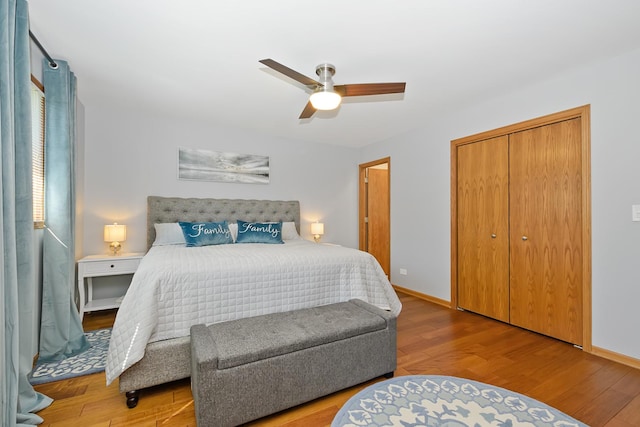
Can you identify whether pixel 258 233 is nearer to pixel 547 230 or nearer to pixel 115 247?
pixel 115 247

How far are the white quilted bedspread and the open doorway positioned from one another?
8.36 feet

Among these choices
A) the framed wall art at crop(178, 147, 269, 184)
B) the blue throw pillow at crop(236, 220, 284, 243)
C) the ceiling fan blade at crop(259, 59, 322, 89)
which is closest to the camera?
the ceiling fan blade at crop(259, 59, 322, 89)

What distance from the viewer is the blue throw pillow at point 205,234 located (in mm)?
3082

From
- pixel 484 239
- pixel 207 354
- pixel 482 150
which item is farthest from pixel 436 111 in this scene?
pixel 207 354

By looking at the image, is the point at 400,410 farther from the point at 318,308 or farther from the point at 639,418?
the point at 639,418

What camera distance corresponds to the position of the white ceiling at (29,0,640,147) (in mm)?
1685

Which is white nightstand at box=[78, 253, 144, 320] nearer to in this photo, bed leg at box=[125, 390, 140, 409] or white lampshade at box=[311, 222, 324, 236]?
bed leg at box=[125, 390, 140, 409]

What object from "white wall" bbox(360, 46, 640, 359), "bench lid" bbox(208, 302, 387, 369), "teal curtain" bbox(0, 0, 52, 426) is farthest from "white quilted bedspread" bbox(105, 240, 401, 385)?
"white wall" bbox(360, 46, 640, 359)

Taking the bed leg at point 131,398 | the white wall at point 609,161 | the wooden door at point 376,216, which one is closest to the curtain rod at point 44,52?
the bed leg at point 131,398

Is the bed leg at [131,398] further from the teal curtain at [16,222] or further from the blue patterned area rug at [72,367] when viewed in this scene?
the blue patterned area rug at [72,367]

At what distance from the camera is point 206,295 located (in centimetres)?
183

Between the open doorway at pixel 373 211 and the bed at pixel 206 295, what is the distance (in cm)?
253

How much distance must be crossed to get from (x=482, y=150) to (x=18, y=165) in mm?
3752

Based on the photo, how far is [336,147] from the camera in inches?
191
